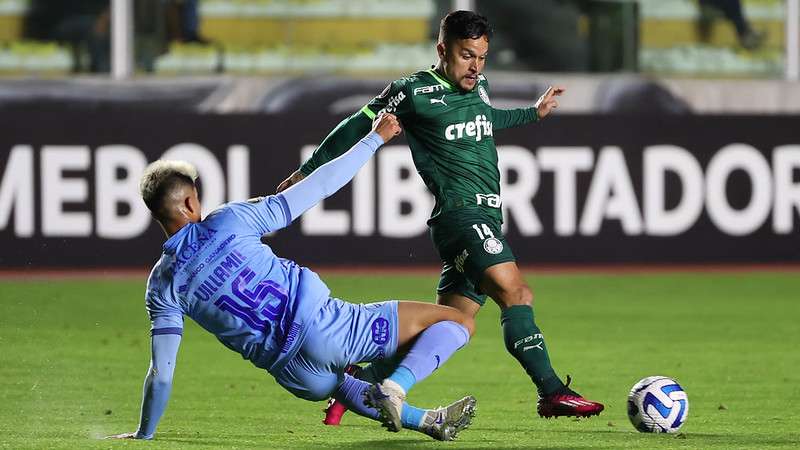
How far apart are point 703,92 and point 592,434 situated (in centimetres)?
1143

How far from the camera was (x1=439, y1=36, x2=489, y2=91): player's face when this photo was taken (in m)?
7.36

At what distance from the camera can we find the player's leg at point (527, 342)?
684 centimetres

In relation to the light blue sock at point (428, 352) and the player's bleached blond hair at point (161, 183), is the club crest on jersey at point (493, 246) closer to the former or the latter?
the light blue sock at point (428, 352)

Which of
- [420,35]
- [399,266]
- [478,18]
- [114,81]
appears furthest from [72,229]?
[478,18]

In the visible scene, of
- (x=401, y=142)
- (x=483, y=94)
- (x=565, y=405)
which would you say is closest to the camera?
(x=565, y=405)

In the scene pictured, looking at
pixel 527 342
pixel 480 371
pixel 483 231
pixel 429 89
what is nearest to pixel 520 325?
pixel 527 342

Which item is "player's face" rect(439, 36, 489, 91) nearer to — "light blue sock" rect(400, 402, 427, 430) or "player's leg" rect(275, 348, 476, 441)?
"player's leg" rect(275, 348, 476, 441)

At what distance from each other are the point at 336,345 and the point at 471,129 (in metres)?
1.73

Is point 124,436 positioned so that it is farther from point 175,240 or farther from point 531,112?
point 531,112

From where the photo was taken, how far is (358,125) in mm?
7438

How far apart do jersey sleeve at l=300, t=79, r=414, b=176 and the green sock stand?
3.63 feet

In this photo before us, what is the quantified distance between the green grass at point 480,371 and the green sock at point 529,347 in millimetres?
233

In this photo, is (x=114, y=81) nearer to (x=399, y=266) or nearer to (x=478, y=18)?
(x=399, y=266)

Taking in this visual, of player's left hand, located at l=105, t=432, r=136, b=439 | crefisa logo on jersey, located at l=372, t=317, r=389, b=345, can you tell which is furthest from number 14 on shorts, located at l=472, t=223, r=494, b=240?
player's left hand, located at l=105, t=432, r=136, b=439
